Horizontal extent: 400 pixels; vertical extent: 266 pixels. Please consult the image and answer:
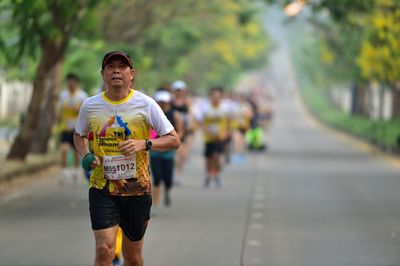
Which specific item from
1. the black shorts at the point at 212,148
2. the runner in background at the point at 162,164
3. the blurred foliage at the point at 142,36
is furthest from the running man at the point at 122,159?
the black shorts at the point at 212,148

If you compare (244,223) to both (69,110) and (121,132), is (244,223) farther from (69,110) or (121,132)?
(121,132)

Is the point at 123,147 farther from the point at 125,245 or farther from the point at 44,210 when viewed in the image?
the point at 44,210

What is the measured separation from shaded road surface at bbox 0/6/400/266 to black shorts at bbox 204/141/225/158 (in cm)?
67

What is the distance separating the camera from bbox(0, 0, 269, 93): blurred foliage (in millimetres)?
22062

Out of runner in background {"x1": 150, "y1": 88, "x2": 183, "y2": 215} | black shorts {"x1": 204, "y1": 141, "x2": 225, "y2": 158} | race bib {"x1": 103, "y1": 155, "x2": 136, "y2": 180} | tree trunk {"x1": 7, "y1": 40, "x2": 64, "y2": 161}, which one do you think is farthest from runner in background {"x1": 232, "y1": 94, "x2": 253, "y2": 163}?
race bib {"x1": 103, "y1": 155, "x2": 136, "y2": 180}

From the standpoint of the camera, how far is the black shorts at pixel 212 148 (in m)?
22.4

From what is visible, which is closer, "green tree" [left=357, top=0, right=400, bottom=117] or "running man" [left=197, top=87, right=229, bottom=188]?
"running man" [left=197, top=87, right=229, bottom=188]

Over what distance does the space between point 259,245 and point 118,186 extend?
4842 mm

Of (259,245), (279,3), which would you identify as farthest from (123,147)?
(279,3)

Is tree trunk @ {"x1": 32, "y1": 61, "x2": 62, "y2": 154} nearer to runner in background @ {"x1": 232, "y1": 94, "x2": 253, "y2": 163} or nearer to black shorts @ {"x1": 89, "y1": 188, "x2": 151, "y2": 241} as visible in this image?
runner in background @ {"x1": 232, "y1": 94, "x2": 253, "y2": 163}

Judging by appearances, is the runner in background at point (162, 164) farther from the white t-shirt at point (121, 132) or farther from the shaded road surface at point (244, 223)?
the white t-shirt at point (121, 132)

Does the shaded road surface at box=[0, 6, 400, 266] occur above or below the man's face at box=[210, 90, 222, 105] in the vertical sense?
below

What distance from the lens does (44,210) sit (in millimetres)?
17016

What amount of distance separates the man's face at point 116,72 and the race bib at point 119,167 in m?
0.51
